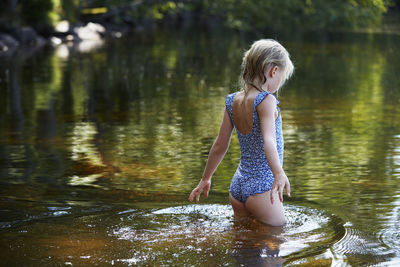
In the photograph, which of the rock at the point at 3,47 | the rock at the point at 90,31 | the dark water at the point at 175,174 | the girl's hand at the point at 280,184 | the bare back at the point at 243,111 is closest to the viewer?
the girl's hand at the point at 280,184

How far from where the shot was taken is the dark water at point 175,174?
14.3 ft

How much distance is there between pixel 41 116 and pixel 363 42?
19.4 m

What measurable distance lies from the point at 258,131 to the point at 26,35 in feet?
88.6

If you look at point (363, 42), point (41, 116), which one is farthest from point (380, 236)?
point (363, 42)

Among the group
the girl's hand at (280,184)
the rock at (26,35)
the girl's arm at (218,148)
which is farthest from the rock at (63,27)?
the girl's hand at (280,184)

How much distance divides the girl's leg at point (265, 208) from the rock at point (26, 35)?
2650 centimetres

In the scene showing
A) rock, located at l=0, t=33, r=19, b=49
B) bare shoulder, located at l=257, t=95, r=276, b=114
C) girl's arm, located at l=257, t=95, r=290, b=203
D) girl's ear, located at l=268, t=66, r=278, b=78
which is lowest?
rock, located at l=0, t=33, r=19, b=49

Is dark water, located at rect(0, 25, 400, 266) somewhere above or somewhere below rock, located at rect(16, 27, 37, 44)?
below

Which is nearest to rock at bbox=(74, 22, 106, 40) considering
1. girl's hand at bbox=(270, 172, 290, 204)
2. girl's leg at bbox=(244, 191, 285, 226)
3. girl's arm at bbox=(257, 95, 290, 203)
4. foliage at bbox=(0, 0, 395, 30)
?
foliage at bbox=(0, 0, 395, 30)

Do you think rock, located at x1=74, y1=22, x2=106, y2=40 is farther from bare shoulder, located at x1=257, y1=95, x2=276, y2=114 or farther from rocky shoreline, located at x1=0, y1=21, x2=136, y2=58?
bare shoulder, located at x1=257, y1=95, x2=276, y2=114

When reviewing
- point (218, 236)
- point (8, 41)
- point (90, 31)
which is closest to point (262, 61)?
point (218, 236)

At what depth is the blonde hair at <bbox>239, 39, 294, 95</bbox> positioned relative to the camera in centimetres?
439

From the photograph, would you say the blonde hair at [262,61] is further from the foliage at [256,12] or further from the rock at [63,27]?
the rock at [63,27]

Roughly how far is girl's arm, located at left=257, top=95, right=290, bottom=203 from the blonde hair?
150 mm
